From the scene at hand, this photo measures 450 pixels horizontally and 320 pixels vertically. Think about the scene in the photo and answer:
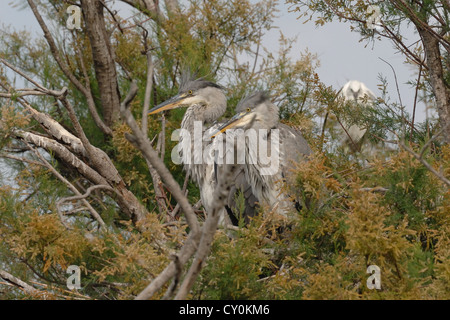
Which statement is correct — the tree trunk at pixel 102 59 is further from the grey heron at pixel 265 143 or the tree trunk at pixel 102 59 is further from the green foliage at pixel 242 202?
the grey heron at pixel 265 143

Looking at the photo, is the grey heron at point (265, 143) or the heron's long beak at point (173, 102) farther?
the heron's long beak at point (173, 102)

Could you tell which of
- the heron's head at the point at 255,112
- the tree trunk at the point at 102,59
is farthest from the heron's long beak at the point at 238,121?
the tree trunk at the point at 102,59

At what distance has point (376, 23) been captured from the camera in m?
3.71

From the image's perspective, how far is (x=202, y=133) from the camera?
169 inches

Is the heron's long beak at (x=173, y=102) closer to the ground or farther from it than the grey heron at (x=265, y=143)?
farther from it

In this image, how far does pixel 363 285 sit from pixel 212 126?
6.35 ft

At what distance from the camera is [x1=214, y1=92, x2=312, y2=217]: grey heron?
3869 millimetres

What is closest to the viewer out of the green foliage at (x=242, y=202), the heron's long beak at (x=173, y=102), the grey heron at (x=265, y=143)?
the green foliage at (x=242, y=202)

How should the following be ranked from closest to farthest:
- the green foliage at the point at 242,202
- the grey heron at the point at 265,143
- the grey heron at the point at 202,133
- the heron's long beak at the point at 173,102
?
1. the green foliage at the point at 242,202
2. the grey heron at the point at 265,143
3. the grey heron at the point at 202,133
4. the heron's long beak at the point at 173,102

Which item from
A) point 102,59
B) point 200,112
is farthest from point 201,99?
point 102,59

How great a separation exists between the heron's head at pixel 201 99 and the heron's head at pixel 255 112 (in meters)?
0.40

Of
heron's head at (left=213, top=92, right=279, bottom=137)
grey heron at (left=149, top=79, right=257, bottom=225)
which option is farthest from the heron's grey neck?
heron's head at (left=213, top=92, right=279, bottom=137)

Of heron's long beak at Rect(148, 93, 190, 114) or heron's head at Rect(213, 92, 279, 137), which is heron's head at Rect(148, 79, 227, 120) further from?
heron's head at Rect(213, 92, 279, 137)

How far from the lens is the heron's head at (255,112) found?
3900 millimetres
